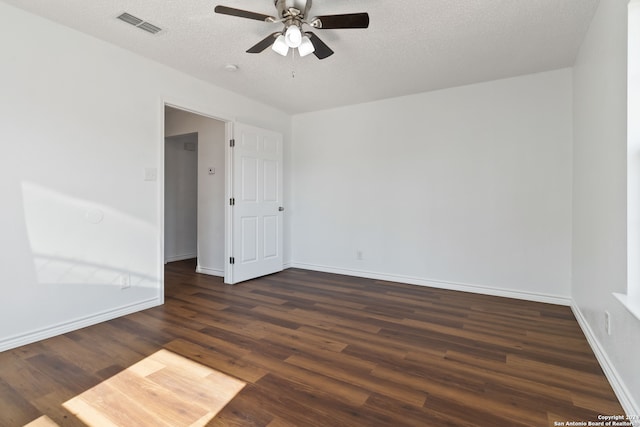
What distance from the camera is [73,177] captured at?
265 cm

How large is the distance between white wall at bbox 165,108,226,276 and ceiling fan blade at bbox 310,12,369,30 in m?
2.88

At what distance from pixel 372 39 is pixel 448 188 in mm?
2102

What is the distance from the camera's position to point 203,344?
2.42 metres

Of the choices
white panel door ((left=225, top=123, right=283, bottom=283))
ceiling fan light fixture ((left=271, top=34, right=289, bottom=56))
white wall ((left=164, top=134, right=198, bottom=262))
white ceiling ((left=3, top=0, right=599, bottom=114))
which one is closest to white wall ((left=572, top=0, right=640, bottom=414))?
white ceiling ((left=3, top=0, right=599, bottom=114))

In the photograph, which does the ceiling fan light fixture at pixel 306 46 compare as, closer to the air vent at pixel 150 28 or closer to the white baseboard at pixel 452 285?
the air vent at pixel 150 28

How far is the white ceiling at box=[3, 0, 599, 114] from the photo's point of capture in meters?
2.30

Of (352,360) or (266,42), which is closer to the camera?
(352,360)

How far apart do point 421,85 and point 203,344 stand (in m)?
3.67

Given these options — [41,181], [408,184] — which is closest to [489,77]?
[408,184]

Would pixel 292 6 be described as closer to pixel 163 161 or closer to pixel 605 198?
pixel 163 161

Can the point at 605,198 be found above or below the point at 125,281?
above

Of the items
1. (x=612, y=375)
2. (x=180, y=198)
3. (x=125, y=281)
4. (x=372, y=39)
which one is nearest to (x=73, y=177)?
(x=125, y=281)

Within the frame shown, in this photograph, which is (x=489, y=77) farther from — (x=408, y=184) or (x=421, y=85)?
(x=408, y=184)

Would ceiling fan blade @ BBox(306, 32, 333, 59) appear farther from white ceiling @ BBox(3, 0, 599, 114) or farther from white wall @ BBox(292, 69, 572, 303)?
white wall @ BBox(292, 69, 572, 303)
